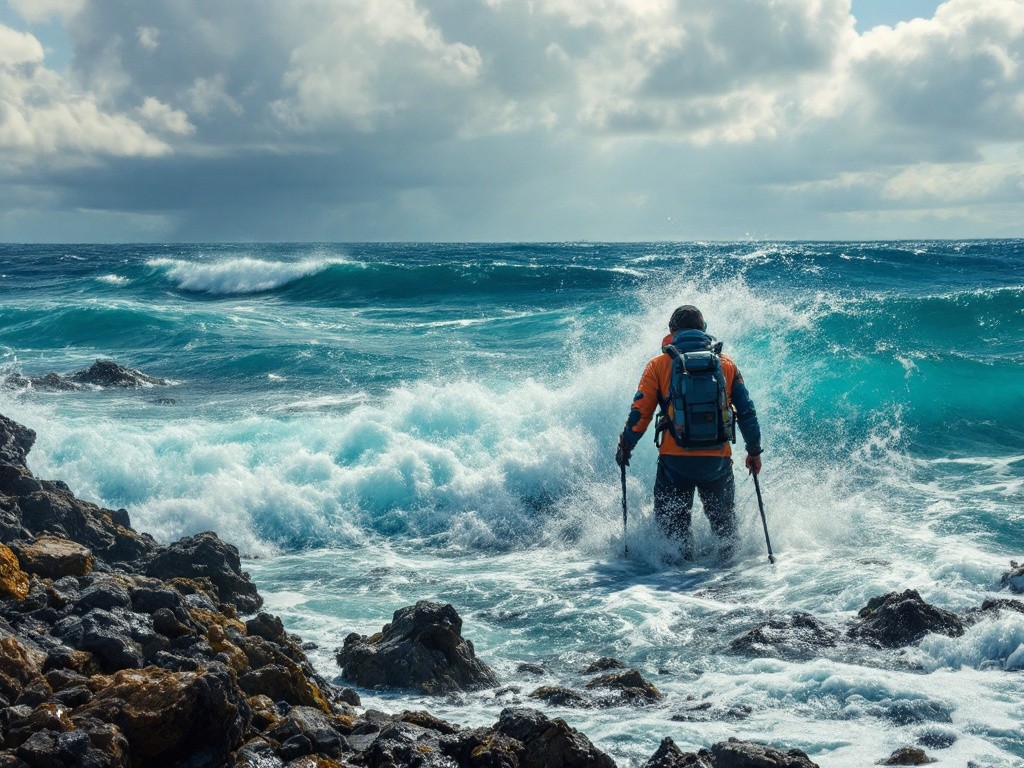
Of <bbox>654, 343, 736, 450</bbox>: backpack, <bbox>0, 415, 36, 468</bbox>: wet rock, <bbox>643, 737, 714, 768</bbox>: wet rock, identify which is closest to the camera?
<bbox>643, 737, 714, 768</bbox>: wet rock

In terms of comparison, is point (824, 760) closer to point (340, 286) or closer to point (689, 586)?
point (689, 586)

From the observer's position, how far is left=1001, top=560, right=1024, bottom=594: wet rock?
726 cm

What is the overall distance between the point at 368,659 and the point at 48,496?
130 inches

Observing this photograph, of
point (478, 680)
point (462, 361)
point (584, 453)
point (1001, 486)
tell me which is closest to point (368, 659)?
point (478, 680)

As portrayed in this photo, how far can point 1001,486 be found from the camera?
11367 mm

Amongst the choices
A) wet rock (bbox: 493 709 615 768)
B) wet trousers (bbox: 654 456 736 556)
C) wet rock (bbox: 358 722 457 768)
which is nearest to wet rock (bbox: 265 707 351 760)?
wet rock (bbox: 358 722 457 768)

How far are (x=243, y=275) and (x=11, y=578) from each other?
135ft

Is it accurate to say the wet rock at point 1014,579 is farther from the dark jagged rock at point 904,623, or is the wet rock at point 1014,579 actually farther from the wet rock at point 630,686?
the wet rock at point 630,686

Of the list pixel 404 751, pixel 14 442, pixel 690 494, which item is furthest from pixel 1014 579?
pixel 14 442

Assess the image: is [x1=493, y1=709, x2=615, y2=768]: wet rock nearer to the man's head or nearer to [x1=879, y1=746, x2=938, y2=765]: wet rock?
[x1=879, y1=746, x2=938, y2=765]: wet rock

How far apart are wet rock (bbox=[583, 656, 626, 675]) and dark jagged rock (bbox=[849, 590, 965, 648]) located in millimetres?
1595

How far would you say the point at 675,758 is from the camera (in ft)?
14.0

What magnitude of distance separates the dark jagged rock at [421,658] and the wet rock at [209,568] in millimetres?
1577

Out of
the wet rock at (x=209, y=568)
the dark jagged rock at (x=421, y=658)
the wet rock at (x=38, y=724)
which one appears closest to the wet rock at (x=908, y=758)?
the dark jagged rock at (x=421, y=658)
